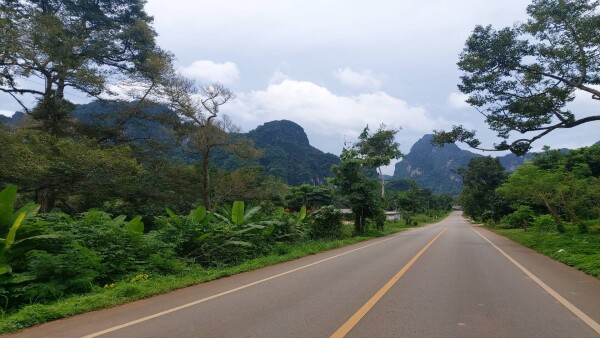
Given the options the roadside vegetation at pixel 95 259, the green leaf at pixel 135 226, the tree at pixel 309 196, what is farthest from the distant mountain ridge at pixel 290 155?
the green leaf at pixel 135 226

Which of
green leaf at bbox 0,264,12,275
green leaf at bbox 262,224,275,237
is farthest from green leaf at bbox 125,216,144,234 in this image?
green leaf at bbox 262,224,275,237

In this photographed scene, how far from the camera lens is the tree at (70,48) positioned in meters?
17.6

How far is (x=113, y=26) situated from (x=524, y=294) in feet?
86.6

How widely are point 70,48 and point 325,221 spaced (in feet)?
52.5

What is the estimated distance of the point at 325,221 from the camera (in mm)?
22797

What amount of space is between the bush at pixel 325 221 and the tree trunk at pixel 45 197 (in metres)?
13.4

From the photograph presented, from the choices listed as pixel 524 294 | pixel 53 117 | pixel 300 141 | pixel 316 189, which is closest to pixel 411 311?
pixel 524 294

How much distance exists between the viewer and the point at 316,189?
51.0m

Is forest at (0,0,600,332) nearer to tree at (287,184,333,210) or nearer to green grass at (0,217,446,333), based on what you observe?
green grass at (0,217,446,333)

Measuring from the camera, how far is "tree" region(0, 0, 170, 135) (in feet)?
57.7

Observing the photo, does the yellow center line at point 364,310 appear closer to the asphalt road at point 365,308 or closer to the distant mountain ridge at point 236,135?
the asphalt road at point 365,308

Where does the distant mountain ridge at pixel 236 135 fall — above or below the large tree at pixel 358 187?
above

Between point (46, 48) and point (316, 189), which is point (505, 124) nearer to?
point (46, 48)

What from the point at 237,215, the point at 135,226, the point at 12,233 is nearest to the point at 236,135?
the point at 237,215
